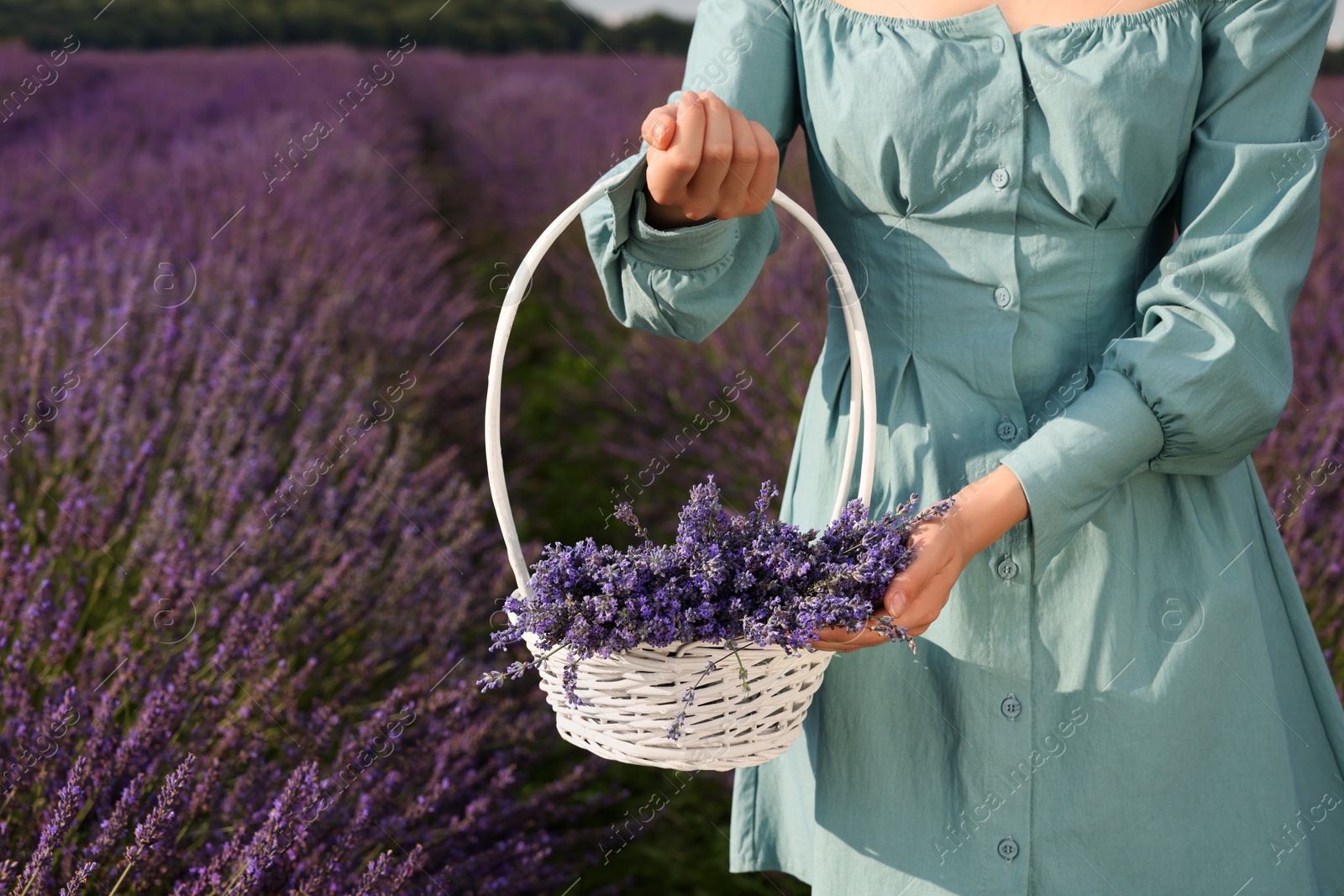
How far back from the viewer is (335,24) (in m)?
22.2

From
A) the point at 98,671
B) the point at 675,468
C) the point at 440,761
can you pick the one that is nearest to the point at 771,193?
the point at 440,761

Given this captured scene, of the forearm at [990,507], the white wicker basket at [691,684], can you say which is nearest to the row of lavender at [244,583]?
the white wicker basket at [691,684]

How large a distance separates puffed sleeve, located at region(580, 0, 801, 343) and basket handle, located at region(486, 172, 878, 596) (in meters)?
0.05

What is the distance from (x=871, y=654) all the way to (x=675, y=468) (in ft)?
7.38

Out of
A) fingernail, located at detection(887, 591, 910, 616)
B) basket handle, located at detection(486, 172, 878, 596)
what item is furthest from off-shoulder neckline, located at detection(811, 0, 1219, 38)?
fingernail, located at detection(887, 591, 910, 616)

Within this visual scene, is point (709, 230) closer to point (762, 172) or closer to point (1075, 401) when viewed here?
point (762, 172)

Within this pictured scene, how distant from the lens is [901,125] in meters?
1.01

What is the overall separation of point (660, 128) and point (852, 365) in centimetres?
29

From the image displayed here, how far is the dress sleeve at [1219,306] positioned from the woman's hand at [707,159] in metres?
0.33

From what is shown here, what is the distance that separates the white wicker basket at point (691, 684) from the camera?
0.91 m

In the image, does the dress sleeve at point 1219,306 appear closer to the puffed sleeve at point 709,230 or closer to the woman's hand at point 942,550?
the woman's hand at point 942,550

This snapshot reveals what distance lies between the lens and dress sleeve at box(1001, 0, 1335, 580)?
941mm

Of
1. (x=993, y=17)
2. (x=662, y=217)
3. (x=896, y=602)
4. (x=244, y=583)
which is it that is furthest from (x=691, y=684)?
(x=244, y=583)

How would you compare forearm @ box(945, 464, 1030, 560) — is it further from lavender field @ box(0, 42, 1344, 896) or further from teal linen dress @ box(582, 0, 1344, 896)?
lavender field @ box(0, 42, 1344, 896)
